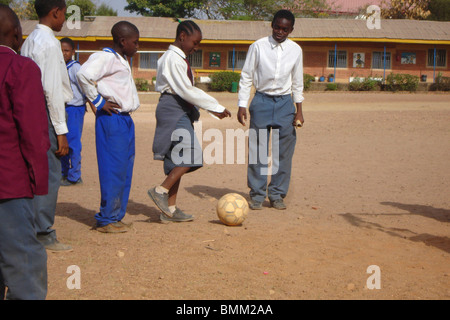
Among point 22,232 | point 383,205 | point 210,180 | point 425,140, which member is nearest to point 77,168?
point 210,180

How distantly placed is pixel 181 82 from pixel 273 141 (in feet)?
5.70

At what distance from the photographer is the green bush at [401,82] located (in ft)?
108

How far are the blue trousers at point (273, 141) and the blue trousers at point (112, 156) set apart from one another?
189 centimetres

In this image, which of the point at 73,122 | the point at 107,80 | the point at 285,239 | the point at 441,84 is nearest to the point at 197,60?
the point at 441,84

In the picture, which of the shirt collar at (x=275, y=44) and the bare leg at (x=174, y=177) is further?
the shirt collar at (x=275, y=44)

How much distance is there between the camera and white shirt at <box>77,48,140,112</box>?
5.47 metres

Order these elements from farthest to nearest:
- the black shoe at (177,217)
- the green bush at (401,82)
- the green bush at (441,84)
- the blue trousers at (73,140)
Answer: the green bush at (441,84), the green bush at (401,82), the blue trousers at (73,140), the black shoe at (177,217)

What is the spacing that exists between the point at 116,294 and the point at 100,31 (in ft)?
110

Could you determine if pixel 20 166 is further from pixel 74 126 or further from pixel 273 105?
pixel 74 126

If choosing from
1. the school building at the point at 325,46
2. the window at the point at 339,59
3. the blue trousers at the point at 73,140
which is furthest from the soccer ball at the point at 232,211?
the window at the point at 339,59

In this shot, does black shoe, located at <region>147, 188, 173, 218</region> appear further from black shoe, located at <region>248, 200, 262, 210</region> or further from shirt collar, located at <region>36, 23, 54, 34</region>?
shirt collar, located at <region>36, 23, 54, 34</region>

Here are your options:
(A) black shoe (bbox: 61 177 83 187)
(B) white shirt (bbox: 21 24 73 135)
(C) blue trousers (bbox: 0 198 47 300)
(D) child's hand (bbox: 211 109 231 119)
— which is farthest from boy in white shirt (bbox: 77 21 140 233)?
(A) black shoe (bbox: 61 177 83 187)

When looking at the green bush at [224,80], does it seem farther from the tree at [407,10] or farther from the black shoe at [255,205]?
the tree at [407,10]

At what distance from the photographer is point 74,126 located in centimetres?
820
